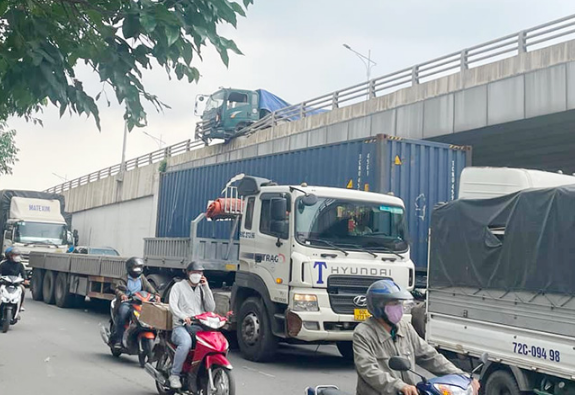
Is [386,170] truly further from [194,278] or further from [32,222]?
[32,222]

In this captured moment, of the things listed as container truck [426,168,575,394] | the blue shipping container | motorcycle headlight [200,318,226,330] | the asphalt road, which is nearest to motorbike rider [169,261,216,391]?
motorcycle headlight [200,318,226,330]

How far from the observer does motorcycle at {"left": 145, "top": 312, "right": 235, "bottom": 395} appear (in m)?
6.48

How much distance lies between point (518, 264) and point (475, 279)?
0.62 metres

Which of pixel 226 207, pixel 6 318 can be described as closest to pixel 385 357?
pixel 226 207

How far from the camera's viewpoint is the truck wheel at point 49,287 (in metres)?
18.1

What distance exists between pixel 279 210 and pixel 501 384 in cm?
401

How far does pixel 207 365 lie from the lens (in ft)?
21.3

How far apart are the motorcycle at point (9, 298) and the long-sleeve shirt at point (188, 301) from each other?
5.93m

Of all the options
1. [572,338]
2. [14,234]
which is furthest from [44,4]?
[14,234]

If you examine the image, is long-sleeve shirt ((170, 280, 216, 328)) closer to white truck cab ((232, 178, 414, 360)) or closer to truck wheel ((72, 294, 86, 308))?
white truck cab ((232, 178, 414, 360))

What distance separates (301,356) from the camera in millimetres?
11008

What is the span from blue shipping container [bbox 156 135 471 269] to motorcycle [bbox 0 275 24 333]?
145 inches

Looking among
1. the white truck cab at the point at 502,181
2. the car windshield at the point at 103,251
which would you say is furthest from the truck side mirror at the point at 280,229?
the car windshield at the point at 103,251

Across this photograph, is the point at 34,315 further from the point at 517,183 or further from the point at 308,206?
the point at 517,183
